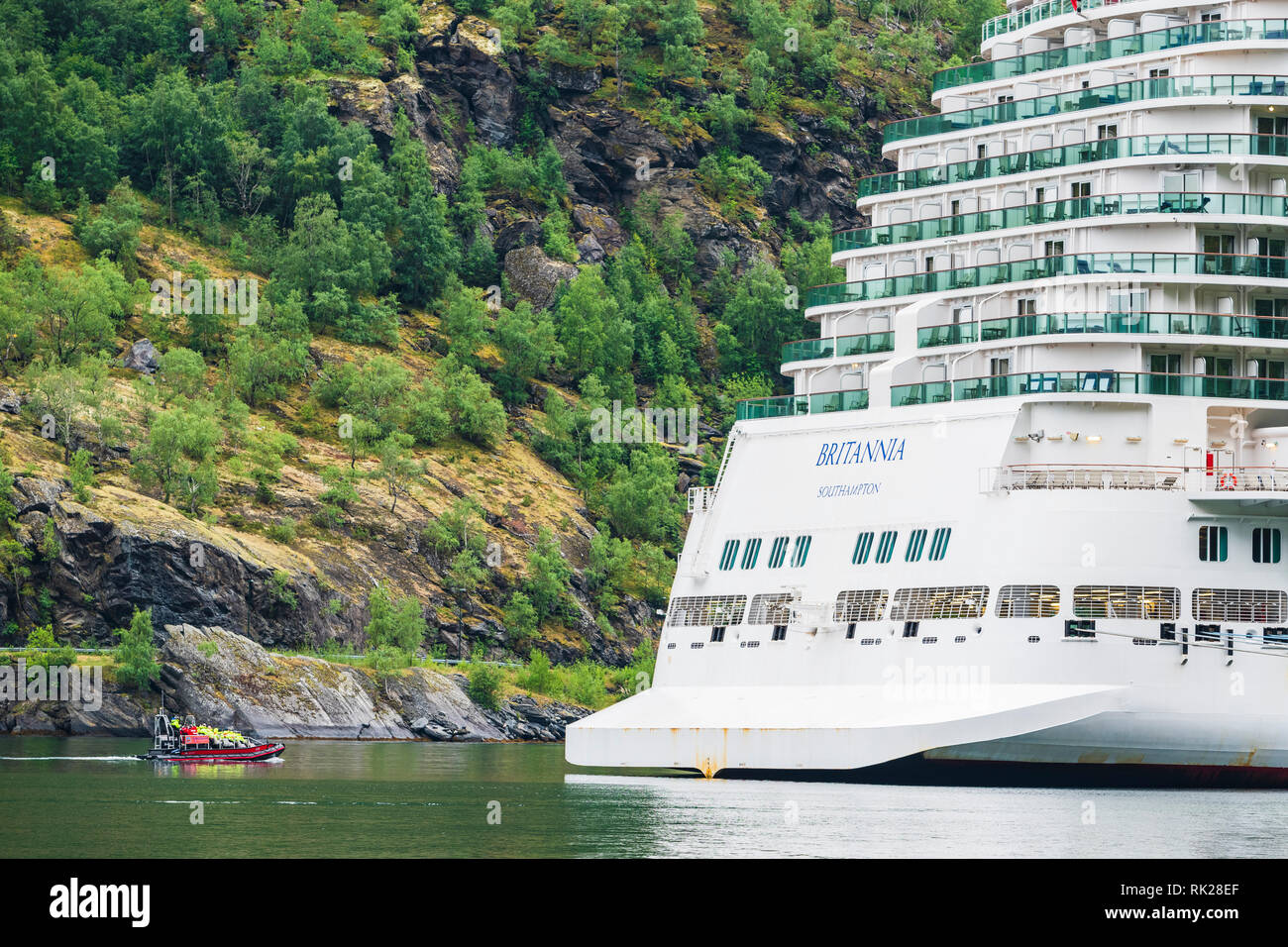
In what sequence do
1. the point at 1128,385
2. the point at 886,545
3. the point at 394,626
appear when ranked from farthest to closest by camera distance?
the point at 394,626
the point at 886,545
the point at 1128,385

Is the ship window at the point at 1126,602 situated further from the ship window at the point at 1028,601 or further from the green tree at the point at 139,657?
the green tree at the point at 139,657

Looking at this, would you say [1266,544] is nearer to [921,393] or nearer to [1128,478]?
[1128,478]

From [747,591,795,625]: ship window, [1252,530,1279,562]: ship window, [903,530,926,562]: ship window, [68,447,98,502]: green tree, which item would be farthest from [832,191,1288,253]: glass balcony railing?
[68,447,98,502]: green tree

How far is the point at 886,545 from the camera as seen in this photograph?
74.9 m

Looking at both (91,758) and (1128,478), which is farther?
(91,758)

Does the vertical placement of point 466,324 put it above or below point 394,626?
above

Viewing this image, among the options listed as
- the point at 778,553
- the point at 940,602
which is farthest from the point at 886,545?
the point at 778,553

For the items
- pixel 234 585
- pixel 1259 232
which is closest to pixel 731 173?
pixel 234 585

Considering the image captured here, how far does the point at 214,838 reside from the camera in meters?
51.0

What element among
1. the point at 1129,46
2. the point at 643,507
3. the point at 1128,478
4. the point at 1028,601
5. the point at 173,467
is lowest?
the point at 1028,601

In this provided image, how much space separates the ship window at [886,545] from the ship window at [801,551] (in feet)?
11.3

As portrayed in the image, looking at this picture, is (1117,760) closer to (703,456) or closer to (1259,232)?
(1259,232)

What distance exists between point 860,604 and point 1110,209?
16.8 metres

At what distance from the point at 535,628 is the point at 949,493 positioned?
235 feet
